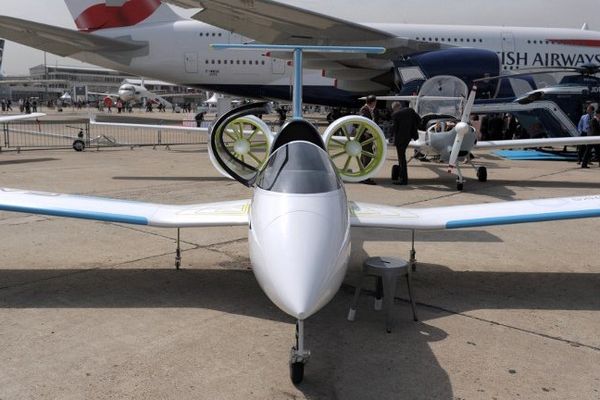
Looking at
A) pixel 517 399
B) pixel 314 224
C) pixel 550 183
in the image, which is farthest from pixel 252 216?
pixel 550 183

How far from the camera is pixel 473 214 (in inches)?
226

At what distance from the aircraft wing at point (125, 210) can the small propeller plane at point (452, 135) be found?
24.4ft

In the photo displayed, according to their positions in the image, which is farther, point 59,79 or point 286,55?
point 59,79

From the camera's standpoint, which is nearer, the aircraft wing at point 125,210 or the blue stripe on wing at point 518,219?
the aircraft wing at point 125,210

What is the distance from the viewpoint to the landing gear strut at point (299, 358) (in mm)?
3568

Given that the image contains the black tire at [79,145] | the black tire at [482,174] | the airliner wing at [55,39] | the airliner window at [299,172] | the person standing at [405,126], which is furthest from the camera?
the airliner wing at [55,39]

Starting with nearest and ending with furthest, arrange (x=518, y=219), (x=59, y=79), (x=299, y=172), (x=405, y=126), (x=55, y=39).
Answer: (x=299, y=172)
(x=518, y=219)
(x=405, y=126)
(x=55, y=39)
(x=59, y=79)

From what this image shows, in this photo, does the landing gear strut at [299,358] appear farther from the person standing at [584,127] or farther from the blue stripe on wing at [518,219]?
the person standing at [584,127]

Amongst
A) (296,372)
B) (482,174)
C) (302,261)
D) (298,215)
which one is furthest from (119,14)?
(296,372)

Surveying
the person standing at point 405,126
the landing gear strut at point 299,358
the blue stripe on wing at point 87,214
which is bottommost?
the landing gear strut at point 299,358

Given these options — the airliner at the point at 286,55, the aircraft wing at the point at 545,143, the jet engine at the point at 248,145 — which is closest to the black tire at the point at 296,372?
the jet engine at the point at 248,145

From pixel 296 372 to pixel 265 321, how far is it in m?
1.19

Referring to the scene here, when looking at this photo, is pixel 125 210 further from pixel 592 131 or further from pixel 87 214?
pixel 592 131

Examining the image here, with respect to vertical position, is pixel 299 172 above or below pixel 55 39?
below
